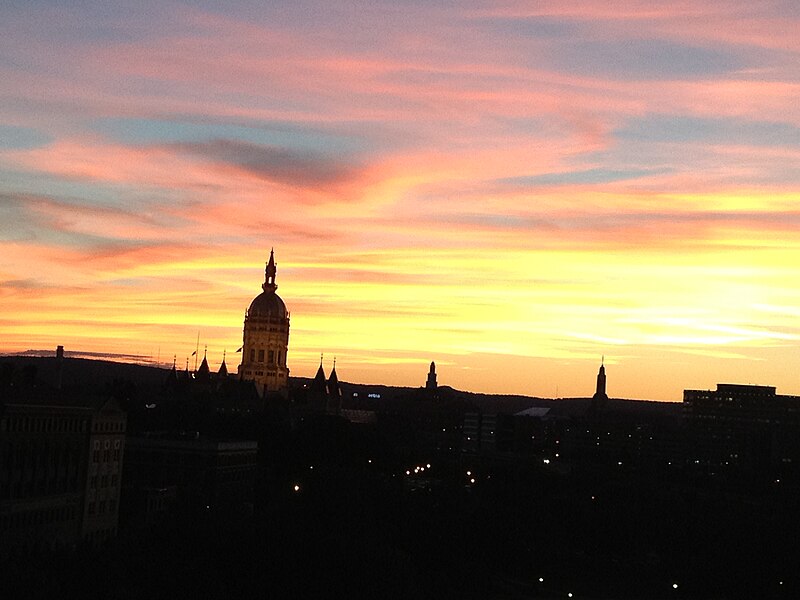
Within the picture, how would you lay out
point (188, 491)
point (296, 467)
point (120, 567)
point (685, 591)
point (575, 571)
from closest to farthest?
1. point (120, 567)
2. point (685, 591)
3. point (575, 571)
4. point (188, 491)
5. point (296, 467)

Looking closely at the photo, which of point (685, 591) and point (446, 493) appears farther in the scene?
point (446, 493)

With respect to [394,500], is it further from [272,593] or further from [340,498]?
[272,593]

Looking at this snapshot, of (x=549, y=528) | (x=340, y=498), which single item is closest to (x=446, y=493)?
(x=549, y=528)

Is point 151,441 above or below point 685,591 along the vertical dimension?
above

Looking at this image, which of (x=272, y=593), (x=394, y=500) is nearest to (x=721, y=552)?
(x=394, y=500)

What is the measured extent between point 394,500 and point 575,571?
14230 millimetres

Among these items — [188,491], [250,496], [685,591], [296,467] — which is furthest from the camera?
[296,467]

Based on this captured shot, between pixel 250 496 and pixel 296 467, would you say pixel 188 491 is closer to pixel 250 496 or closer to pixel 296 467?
pixel 250 496

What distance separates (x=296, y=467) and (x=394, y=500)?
46973 millimetres

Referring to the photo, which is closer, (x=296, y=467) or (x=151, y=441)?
(x=151, y=441)

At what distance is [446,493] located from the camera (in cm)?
15012

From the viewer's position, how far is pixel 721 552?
13138cm

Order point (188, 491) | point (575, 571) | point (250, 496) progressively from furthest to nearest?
point (250, 496) < point (188, 491) < point (575, 571)

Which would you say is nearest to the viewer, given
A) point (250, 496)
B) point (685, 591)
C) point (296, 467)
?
point (685, 591)
